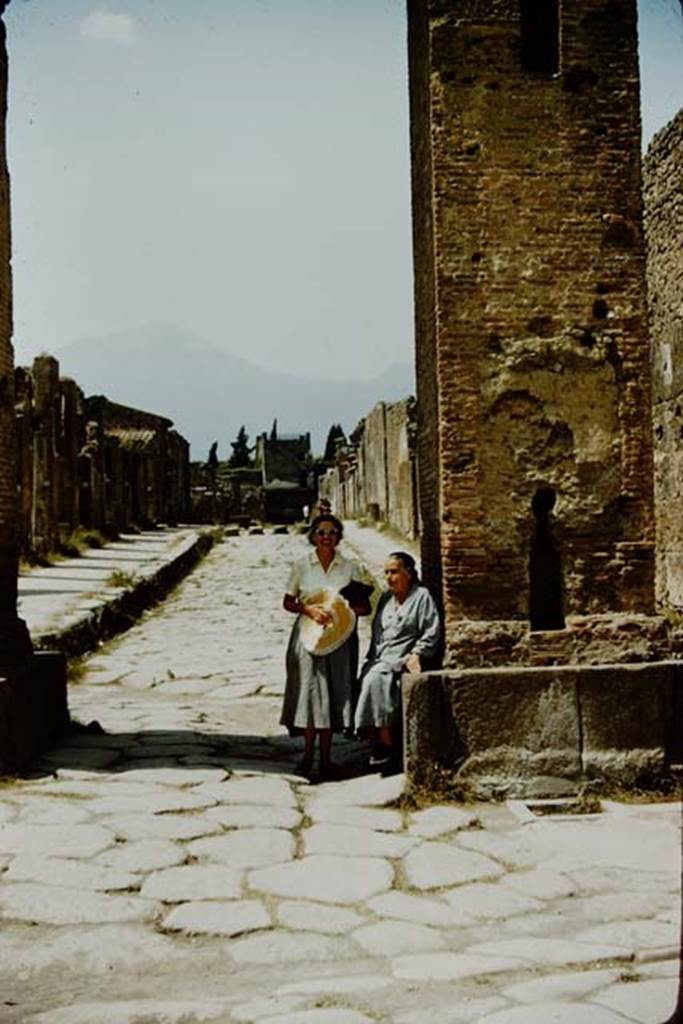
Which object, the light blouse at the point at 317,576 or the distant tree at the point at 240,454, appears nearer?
Result: the light blouse at the point at 317,576

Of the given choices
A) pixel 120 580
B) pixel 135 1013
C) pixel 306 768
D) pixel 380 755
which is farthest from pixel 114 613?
pixel 135 1013

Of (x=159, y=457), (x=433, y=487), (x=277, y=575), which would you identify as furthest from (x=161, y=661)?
(x=159, y=457)

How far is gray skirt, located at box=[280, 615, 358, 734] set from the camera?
6922 mm

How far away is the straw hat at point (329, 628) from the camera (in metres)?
6.97

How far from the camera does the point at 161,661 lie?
11781 millimetres

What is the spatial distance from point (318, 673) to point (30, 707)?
5.66 feet

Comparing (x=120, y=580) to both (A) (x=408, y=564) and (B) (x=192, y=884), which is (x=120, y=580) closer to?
(A) (x=408, y=564)

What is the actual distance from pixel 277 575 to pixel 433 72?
48.4ft

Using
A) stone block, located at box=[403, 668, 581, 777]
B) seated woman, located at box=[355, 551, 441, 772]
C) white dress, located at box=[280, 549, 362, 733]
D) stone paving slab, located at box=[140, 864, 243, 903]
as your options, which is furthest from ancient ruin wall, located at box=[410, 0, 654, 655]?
stone paving slab, located at box=[140, 864, 243, 903]

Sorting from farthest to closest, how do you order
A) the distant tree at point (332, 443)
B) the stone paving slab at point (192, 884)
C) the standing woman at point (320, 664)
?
the distant tree at point (332, 443) → the standing woman at point (320, 664) → the stone paving slab at point (192, 884)

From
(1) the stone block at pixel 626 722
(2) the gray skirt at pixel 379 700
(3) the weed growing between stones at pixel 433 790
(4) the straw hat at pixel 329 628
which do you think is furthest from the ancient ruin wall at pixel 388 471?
(3) the weed growing between stones at pixel 433 790

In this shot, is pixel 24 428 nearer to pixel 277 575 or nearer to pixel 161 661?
pixel 277 575

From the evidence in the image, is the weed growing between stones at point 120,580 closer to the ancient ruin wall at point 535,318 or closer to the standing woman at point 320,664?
the standing woman at point 320,664

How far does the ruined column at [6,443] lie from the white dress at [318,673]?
169 centimetres
